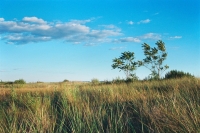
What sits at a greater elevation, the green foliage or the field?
the green foliage

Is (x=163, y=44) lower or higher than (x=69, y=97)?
higher

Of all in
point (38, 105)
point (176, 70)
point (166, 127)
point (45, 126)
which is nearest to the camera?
point (166, 127)

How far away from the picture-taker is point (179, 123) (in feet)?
9.72

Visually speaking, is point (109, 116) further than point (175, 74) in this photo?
No

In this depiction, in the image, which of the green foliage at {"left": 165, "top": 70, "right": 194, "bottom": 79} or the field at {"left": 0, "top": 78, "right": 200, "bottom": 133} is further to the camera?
the green foliage at {"left": 165, "top": 70, "right": 194, "bottom": 79}

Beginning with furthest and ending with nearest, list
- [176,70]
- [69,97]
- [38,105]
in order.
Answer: [176,70]
[69,97]
[38,105]

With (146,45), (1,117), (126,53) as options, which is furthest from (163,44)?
(1,117)

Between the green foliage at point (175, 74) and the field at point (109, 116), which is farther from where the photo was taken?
the green foliage at point (175, 74)

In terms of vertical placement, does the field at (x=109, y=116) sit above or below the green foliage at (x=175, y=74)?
below

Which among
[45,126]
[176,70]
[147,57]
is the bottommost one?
[45,126]

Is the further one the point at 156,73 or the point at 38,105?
the point at 156,73

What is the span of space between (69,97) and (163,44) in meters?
19.8

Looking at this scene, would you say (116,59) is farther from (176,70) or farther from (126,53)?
(176,70)

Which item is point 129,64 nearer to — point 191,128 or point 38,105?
point 38,105
